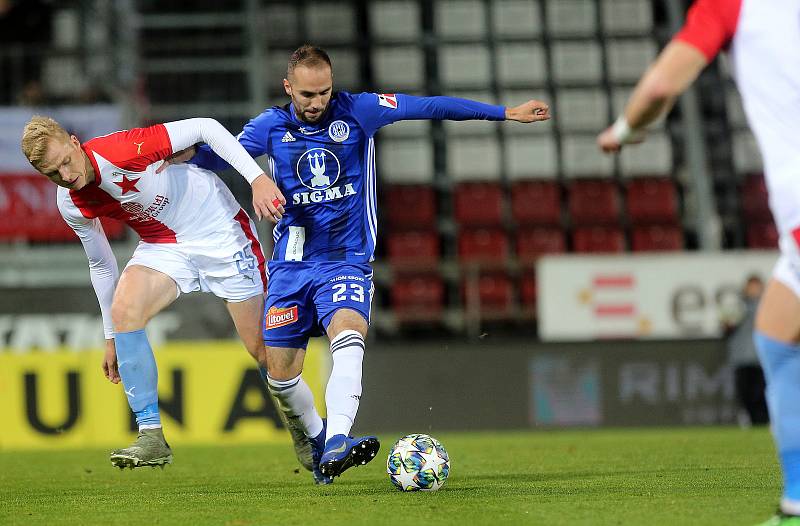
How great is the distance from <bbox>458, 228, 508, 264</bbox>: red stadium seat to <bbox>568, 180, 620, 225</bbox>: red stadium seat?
969 millimetres

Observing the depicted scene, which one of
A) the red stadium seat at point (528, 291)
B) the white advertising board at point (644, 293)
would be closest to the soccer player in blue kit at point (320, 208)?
the white advertising board at point (644, 293)

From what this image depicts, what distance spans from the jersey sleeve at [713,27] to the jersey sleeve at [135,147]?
11.1ft

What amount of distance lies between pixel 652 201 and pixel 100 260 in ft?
34.6

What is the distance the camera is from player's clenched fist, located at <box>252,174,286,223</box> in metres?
6.18

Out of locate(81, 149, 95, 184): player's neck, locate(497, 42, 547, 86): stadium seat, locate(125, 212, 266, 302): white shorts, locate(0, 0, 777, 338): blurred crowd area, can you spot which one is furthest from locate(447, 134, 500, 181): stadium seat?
locate(81, 149, 95, 184): player's neck

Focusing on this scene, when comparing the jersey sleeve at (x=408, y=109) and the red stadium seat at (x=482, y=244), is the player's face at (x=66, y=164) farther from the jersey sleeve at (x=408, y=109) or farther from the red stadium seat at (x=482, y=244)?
the red stadium seat at (x=482, y=244)

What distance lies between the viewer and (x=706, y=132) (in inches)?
685

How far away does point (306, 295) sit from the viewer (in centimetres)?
686

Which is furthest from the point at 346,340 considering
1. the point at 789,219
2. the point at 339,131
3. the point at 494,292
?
the point at 494,292

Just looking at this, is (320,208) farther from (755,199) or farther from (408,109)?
(755,199)

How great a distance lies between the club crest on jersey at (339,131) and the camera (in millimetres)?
6855

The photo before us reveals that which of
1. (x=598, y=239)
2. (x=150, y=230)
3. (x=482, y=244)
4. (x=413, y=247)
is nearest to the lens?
(x=150, y=230)

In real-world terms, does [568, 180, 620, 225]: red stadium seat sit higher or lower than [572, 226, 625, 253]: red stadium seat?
higher

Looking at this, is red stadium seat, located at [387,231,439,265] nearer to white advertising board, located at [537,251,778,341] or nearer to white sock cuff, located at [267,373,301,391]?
white advertising board, located at [537,251,778,341]
